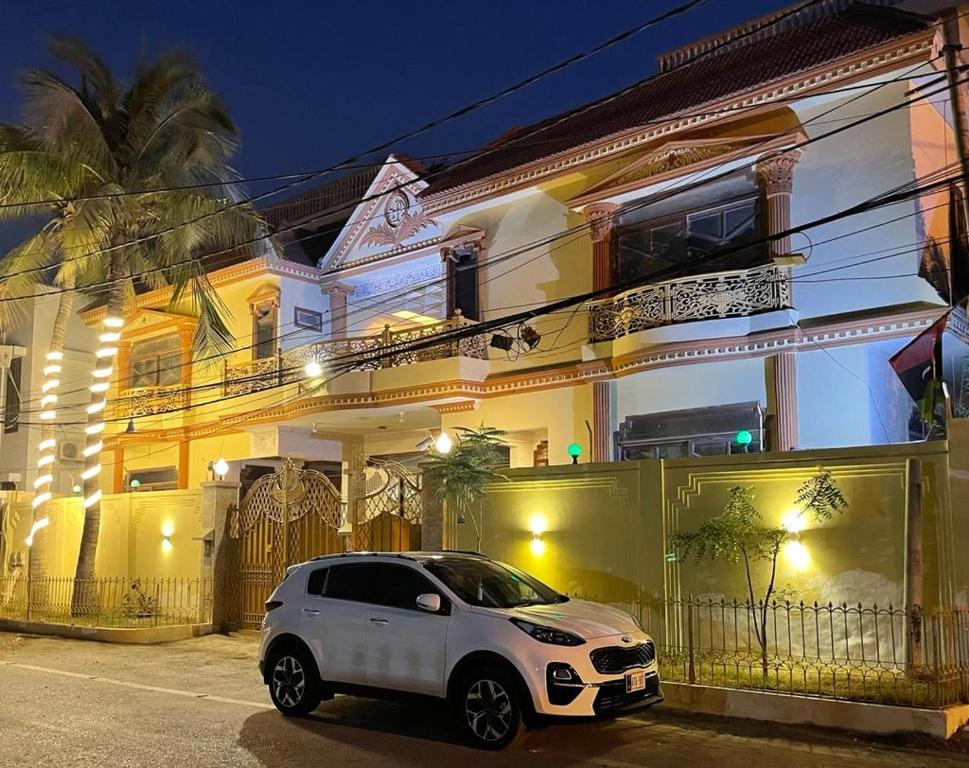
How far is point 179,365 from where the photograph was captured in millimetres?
25984

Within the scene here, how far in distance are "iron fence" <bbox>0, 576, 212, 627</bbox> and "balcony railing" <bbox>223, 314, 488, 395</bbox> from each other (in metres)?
5.08

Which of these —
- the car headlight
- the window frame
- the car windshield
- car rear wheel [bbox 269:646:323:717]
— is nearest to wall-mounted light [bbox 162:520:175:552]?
the window frame

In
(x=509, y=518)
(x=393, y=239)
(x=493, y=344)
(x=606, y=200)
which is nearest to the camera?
(x=509, y=518)

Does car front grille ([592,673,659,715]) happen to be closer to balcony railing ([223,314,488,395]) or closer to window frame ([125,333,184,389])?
balcony railing ([223,314,488,395])

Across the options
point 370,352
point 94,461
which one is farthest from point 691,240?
point 94,461

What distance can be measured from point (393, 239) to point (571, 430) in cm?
667

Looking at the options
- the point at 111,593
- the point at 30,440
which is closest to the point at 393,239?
the point at 111,593

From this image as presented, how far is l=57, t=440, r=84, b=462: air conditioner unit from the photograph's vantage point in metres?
31.8

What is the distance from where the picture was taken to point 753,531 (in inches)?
441

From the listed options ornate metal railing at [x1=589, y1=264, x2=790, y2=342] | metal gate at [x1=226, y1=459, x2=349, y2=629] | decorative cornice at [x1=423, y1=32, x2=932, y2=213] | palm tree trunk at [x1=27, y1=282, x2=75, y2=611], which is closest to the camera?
decorative cornice at [x1=423, y1=32, x2=932, y2=213]

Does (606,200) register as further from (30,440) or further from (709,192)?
(30,440)

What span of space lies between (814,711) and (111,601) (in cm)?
1473

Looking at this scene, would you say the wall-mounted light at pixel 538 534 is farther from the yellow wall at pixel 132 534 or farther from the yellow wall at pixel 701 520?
the yellow wall at pixel 132 534

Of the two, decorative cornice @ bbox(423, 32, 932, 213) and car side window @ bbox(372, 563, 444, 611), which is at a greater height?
decorative cornice @ bbox(423, 32, 932, 213)
